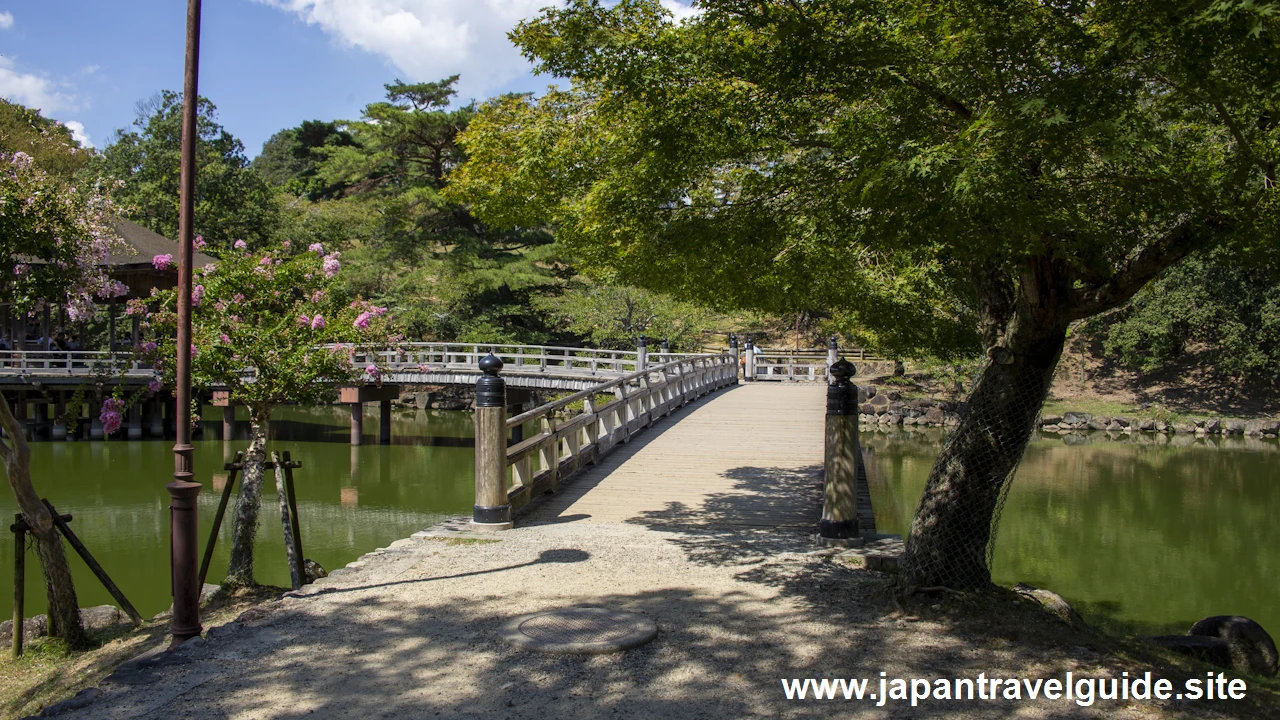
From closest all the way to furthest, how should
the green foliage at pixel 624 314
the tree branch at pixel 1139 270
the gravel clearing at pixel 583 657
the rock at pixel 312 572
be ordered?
the gravel clearing at pixel 583 657 → the tree branch at pixel 1139 270 → the rock at pixel 312 572 → the green foliage at pixel 624 314

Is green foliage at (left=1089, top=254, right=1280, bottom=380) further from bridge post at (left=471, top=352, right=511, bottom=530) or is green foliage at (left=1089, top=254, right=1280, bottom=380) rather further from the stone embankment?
bridge post at (left=471, top=352, right=511, bottom=530)

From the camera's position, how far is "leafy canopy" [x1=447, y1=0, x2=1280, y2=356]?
507 centimetres

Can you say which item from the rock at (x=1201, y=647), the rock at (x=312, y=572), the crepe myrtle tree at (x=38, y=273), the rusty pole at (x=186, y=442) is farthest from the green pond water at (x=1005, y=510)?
the rusty pole at (x=186, y=442)

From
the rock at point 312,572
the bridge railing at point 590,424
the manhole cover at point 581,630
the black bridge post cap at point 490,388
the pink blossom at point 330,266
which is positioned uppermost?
the pink blossom at point 330,266

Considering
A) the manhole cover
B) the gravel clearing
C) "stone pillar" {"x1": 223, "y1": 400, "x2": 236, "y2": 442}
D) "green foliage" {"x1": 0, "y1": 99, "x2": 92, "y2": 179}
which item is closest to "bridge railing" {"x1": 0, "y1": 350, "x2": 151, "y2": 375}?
"stone pillar" {"x1": 223, "y1": 400, "x2": 236, "y2": 442}

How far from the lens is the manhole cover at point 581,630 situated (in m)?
5.43

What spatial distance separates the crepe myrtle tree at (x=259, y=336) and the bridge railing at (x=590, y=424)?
230cm

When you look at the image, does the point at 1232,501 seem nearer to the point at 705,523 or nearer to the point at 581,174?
the point at 705,523

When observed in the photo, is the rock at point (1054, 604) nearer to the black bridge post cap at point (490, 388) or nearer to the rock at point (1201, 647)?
the rock at point (1201, 647)

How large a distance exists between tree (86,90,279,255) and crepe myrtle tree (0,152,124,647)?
30.9 metres

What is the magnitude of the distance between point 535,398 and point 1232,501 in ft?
87.1

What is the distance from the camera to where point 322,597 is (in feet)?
21.8

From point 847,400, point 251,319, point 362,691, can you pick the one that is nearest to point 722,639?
point 362,691

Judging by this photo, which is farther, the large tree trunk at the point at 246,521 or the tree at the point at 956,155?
the large tree trunk at the point at 246,521
